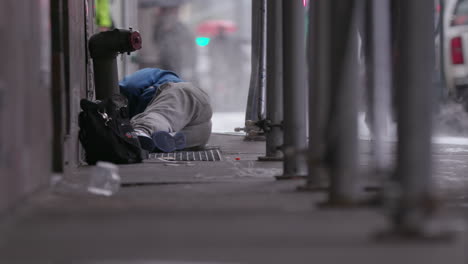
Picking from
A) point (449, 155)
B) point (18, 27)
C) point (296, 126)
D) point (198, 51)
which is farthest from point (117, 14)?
point (18, 27)

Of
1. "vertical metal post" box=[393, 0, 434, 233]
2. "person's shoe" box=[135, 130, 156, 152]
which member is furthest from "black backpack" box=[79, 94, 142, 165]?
"vertical metal post" box=[393, 0, 434, 233]

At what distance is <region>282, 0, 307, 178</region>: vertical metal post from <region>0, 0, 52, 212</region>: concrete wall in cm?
104

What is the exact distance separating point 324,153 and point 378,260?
62cm

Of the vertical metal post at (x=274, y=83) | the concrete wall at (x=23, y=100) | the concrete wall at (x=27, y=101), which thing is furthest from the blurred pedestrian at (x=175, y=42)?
the concrete wall at (x=23, y=100)

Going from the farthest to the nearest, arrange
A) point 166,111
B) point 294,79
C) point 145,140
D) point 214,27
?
point 214,27 → point 166,111 → point 145,140 → point 294,79

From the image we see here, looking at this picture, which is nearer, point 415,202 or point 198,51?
point 415,202

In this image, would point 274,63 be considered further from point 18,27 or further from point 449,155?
point 18,27

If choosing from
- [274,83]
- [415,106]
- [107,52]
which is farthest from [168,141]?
[415,106]

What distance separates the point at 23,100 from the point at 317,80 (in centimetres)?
96

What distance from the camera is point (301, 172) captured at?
3156mm

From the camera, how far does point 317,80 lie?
2.60 meters

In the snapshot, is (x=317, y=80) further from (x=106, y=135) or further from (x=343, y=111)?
(x=106, y=135)

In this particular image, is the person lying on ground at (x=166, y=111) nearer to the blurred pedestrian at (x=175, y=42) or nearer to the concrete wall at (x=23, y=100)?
the concrete wall at (x=23, y=100)

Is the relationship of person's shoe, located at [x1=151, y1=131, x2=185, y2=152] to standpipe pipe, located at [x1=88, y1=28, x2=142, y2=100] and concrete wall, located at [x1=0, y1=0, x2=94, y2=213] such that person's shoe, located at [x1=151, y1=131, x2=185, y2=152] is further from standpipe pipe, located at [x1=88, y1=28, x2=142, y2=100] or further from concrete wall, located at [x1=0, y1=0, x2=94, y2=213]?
concrete wall, located at [x1=0, y1=0, x2=94, y2=213]
